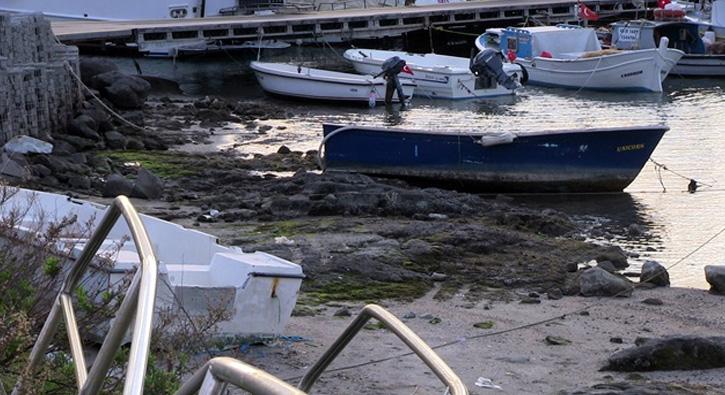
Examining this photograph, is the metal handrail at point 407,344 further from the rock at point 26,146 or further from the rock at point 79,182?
the rock at point 26,146

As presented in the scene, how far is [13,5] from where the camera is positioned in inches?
1804

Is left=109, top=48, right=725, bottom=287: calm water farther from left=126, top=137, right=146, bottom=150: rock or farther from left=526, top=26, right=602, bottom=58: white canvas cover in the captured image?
left=526, top=26, right=602, bottom=58: white canvas cover

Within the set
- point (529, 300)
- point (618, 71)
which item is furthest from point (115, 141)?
point (618, 71)

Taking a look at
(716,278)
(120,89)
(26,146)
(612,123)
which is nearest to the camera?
(716,278)

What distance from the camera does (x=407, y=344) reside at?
127 inches

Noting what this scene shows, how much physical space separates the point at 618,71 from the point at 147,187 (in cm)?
2112

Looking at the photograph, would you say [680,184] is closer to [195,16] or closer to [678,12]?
[678,12]

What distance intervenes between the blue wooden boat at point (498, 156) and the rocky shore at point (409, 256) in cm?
43

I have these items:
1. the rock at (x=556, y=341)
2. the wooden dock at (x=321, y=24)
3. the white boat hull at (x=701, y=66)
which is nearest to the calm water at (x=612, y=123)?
the white boat hull at (x=701, y=66)

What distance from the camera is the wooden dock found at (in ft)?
120

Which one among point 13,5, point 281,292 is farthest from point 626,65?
point 281,292

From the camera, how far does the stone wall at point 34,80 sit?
2069 centimetres

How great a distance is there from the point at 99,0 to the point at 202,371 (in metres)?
44.6

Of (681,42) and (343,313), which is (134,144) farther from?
(681,42)
